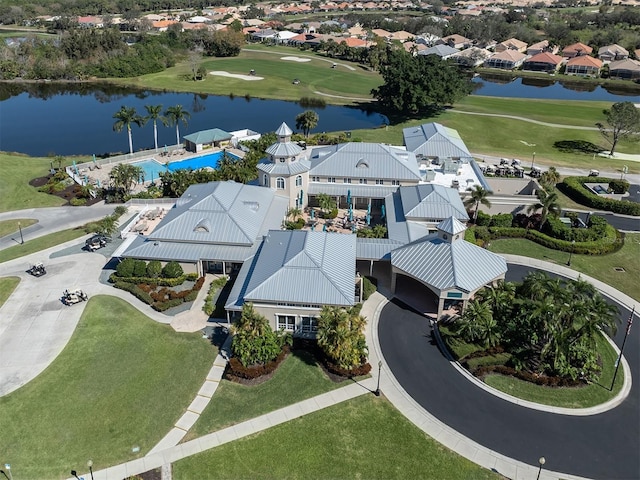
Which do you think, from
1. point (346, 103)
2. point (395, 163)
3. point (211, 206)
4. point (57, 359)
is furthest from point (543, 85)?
point (57, 359)

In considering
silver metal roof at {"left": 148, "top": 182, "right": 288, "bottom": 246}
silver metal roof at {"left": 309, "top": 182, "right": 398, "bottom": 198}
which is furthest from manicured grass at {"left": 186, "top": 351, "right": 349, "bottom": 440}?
silver metal roof at {"left": 309, "top": 182, "right": 398, "bottom": 198}

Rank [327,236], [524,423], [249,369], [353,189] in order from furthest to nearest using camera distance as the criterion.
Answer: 1. [353,189]
2. [327,236]
3. [249,369]
4. [524,423]

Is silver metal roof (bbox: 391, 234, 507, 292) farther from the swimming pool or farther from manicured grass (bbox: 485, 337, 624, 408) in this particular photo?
the swimming pool

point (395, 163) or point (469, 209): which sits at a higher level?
point (395, 163)

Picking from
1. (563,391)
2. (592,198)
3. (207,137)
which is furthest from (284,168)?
(592,198)

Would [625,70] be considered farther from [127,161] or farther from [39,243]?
[39,243]

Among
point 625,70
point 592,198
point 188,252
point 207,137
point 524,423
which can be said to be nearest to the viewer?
point 524,423

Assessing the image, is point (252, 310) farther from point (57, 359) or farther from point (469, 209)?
point (469, 209)
